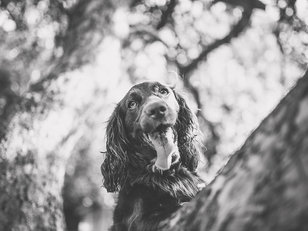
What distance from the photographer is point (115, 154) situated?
12.0ft

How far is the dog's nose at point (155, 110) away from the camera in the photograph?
301 cm

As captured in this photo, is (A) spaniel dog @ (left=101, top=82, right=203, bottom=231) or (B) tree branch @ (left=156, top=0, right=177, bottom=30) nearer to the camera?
(A) spaniel dog @ (left=101, top=82, right=203, bottom=231)

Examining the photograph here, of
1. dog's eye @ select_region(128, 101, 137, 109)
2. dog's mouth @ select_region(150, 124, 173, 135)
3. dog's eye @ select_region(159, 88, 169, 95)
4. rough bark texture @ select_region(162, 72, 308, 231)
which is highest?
dog's eye @ select_region(128, 101, 137, 109)

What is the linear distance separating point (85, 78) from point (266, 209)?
388 centimetres

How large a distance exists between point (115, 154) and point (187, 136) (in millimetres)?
729

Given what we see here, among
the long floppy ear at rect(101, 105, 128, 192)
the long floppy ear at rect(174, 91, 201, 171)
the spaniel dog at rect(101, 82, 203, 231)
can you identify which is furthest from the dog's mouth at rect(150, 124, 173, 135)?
the long floppy ear at rect(101, 105, 128, 192)

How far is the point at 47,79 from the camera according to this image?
4.38 m

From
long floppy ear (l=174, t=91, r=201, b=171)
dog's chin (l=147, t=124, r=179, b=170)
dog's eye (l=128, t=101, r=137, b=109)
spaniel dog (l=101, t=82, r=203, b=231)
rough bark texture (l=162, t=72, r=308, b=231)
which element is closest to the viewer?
rough bark texture (l=162, t=72, r=308, b=231)

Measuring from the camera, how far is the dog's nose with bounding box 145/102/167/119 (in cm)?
301

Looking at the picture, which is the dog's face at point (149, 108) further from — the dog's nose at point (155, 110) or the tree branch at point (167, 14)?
the tree branch at point (167, 14)

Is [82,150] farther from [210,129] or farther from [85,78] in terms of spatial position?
[85,78]

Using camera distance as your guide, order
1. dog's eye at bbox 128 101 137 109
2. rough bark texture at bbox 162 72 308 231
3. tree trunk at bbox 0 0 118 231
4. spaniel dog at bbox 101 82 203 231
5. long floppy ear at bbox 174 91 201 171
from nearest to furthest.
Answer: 1. rough bark texture at bbox 162 72 308 231
2. spaniel dog at bbox 101 82 203 231
3. tree trunk at bbox 0 0 118 231
4. dog's eye at bbox 128 101 137 109
5. long floppy ear at bbox 174 91 201 171

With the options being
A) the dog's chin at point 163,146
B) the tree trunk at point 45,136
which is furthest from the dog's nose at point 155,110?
the tree trunk at point 45,136

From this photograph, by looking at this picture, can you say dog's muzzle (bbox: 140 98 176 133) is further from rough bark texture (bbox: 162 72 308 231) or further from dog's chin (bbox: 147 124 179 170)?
rough bark texture (bbox: 162 72 308 231)
